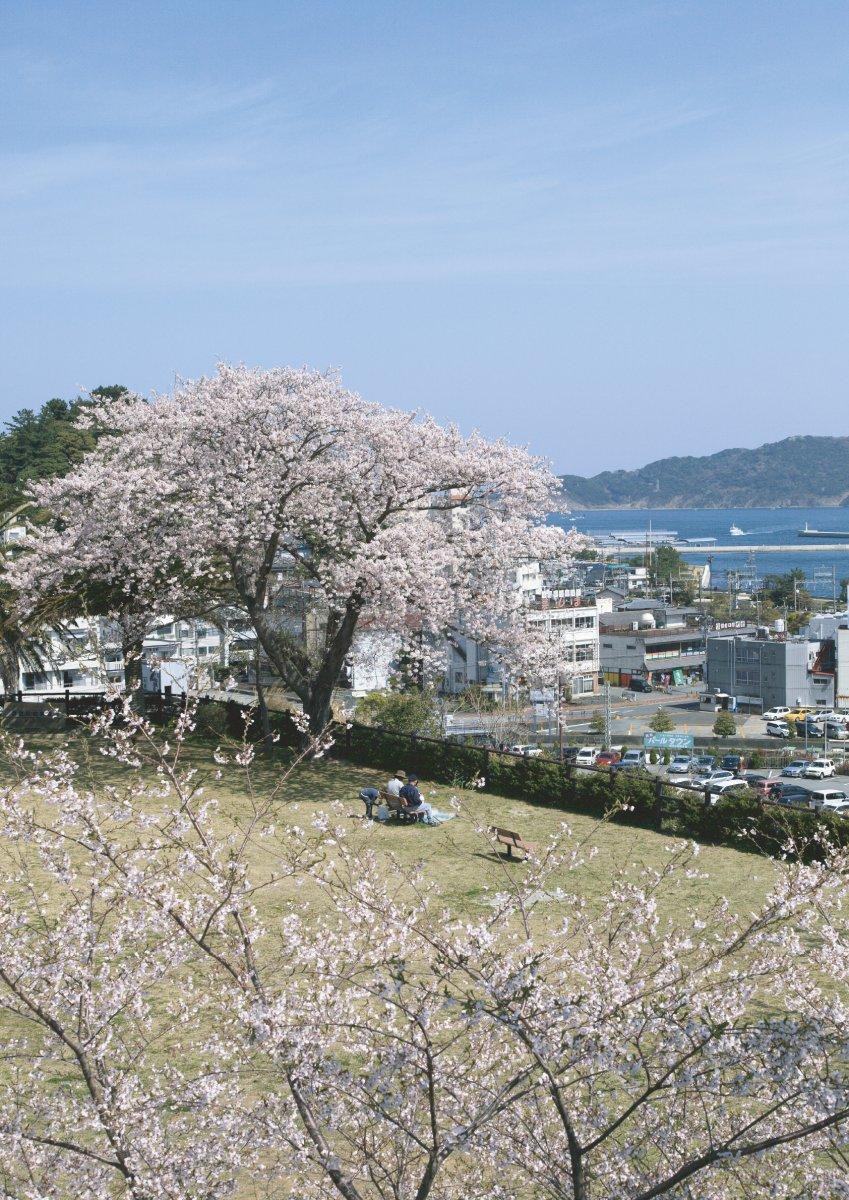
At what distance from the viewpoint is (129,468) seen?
21188 millimetres

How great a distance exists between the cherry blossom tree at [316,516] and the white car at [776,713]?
64.6 m

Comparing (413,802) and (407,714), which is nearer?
(413,802)

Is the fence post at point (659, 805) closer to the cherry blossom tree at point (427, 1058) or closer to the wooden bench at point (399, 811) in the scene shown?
the wooden bench at point (399, 811)

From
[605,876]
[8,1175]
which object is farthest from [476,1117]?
[605,876]

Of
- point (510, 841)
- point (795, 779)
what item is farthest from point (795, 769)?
point (510, 841)

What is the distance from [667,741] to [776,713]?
26068 mm

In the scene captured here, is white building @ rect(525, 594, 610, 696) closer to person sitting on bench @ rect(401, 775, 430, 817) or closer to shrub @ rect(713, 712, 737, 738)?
shrub @ rect(713, 712, 737, 738)

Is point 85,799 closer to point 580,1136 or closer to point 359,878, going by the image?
point 359,878

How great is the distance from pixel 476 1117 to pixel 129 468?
1807 cm

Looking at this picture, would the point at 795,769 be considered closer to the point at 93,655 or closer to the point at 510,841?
the point at 93,655

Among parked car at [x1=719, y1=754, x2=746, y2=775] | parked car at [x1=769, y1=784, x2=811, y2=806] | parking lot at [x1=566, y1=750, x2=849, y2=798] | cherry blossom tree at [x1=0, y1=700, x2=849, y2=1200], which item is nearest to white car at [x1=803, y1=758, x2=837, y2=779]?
parking lot at [x1=566, y1=750, x2=849, y2=798]

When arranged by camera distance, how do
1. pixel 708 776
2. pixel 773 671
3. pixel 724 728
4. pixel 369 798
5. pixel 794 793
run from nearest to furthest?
1. pixel 369 798
2. pixel 794 793
3. pixel 708 776
4. pixel 724 728
5. pixel 773 671

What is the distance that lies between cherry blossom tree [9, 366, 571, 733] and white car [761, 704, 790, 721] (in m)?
64.6

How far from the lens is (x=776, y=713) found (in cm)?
8294
